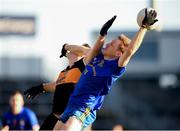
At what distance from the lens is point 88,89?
9867 millimetres

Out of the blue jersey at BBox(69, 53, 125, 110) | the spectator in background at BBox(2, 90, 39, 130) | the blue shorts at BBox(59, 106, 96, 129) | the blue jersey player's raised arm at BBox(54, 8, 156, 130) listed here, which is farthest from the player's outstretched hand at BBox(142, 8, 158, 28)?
the spectator in background at BBox(2, 90, 39, 130)

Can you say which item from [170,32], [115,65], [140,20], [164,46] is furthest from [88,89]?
[164,46]

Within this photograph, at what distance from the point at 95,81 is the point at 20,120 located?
5273 millimetres

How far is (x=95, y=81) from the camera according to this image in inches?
387

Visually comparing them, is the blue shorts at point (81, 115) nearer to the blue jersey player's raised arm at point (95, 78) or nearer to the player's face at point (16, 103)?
the blue jersey player's raised arm at point (95, 78)

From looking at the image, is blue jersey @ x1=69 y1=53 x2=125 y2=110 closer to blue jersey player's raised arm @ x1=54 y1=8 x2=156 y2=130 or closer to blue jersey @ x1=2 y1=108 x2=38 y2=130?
blue jersey player's raised arm @ x1=54 y1=8 x2=156 y2=130

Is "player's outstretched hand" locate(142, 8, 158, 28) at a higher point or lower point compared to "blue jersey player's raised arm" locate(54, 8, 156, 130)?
higher

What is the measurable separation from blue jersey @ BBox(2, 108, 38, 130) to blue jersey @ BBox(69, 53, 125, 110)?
486 centimetres

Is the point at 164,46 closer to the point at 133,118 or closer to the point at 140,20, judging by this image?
the point at 133,118

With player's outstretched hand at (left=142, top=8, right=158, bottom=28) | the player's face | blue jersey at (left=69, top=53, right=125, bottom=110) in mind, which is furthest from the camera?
the player's face

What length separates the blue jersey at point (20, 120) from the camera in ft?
48.3

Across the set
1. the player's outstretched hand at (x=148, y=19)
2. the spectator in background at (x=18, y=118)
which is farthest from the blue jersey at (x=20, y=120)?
the player's outstretched hand at (x=148, y=19)

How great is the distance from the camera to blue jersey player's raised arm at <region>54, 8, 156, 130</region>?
978 centimetres

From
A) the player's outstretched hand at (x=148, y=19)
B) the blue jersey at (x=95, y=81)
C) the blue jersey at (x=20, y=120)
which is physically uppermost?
the player's outstretched hand at (x=148, y=19)
